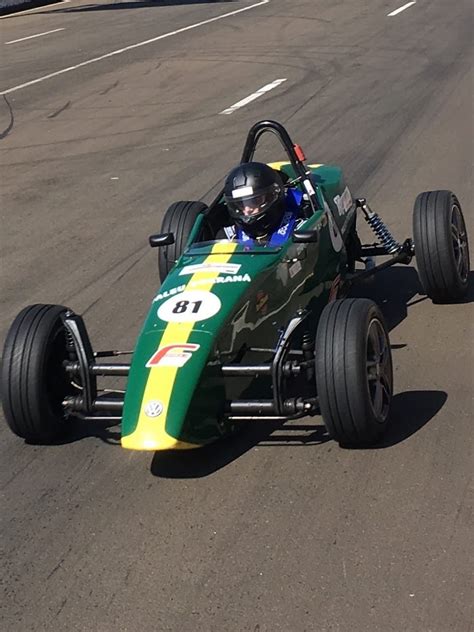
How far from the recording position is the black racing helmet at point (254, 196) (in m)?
7.73

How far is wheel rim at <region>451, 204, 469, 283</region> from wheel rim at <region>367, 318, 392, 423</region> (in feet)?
7.05

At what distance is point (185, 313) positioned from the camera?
686 centimetres

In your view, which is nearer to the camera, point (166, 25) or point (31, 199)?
point (31, 199)

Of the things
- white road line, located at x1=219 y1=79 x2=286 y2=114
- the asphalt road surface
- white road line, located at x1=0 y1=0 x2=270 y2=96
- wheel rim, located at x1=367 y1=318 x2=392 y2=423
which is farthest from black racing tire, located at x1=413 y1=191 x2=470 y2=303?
A: white road line, located at x1=0 y1=0 x2=270 y2=96

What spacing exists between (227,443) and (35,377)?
1110mm

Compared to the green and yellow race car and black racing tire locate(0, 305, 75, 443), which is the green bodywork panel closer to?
the green and yellow race car

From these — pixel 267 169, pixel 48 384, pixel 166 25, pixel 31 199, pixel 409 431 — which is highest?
pixel 267 169

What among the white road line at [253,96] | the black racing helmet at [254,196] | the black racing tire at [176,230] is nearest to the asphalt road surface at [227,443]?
the white road line at [253,96]

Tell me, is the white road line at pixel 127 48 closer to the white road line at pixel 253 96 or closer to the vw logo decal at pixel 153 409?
the white road line at pixel 253 96

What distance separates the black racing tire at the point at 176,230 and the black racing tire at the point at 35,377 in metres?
1.90

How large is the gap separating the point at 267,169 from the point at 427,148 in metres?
7.17

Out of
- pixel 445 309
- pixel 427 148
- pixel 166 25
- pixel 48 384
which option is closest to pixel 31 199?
pixel 427 148

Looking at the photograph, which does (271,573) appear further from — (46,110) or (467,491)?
(46,110)

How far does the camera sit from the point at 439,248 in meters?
8.66
